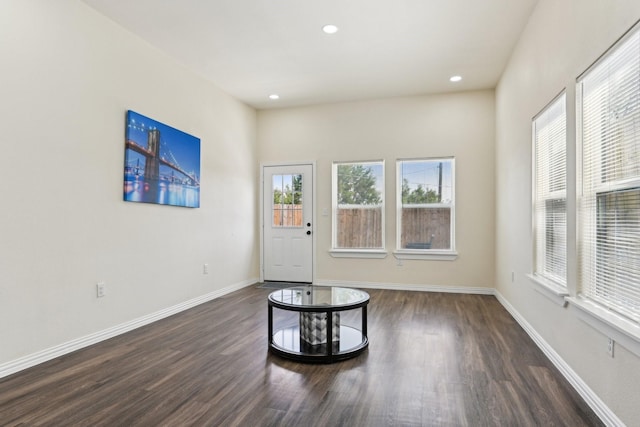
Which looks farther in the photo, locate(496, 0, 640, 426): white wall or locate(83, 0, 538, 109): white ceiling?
locate(83, 0, 538, 109): white ceiling

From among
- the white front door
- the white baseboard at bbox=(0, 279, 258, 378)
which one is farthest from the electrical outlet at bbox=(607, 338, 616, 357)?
the white front door

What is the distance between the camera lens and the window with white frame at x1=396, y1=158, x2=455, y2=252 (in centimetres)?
566

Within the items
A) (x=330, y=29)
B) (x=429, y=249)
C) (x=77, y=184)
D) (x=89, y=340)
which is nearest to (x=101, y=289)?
(x=89, y=340)

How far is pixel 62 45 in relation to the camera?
10.0 feet

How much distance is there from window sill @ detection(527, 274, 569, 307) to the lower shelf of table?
4.78 feet

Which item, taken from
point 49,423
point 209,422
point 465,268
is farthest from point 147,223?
point 465,268

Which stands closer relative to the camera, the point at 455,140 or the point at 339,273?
the point at 455,140

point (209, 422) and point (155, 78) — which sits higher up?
point (155, 78)

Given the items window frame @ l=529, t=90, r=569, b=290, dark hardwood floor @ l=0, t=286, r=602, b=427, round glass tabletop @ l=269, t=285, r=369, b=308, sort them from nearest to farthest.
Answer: dark hardwood floor @ l=0, t=286, r=602, b=427 → window frame @ l=529, t=90, r=569, b=290 → round glass tabletop @ l=269, t=285, r=369, b=308

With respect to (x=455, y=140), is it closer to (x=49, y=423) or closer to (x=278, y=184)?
(x=278, y=184)

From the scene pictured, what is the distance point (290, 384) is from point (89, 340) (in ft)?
6.42

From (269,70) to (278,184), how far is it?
2.10 meters

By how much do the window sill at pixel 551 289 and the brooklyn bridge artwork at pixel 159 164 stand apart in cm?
374

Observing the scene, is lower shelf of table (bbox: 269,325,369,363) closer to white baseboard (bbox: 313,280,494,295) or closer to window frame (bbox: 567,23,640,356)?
window frame (bbox: 567,23,640,356)
